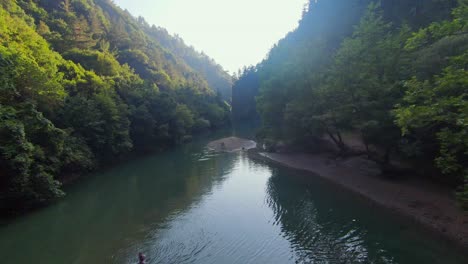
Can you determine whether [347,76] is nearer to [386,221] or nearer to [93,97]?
[386,221]

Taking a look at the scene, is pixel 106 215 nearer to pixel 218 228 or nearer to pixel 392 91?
pixel 218 228

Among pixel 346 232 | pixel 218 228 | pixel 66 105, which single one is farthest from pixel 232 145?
pixel 346 232

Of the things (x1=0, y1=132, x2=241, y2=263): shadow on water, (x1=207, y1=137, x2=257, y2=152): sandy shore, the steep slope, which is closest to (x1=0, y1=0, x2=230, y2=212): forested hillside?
(x1=0, y1=132, x2=241, y2=263): shadow on water

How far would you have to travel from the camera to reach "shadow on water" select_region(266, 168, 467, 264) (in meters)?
14.2

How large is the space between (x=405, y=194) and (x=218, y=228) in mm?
13342

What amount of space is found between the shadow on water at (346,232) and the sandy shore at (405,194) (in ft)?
2.99

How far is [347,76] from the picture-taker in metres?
26.5

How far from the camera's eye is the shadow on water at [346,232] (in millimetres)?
14234

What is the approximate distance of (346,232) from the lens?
17188mm

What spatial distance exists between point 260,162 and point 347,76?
675 inches

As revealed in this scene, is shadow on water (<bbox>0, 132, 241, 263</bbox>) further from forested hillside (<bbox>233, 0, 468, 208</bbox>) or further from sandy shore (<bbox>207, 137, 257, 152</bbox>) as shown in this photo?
sandy shore (<bbox>207, 137, 257, 152</bbox>)

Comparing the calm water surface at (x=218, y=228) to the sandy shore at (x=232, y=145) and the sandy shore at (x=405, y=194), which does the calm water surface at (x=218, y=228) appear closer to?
the sandy shore at (x=405, y=194)

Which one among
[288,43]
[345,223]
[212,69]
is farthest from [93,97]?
[212,69]

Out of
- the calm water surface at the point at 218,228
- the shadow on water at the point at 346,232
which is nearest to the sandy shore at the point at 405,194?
the shadow on water at the point at 346,232
